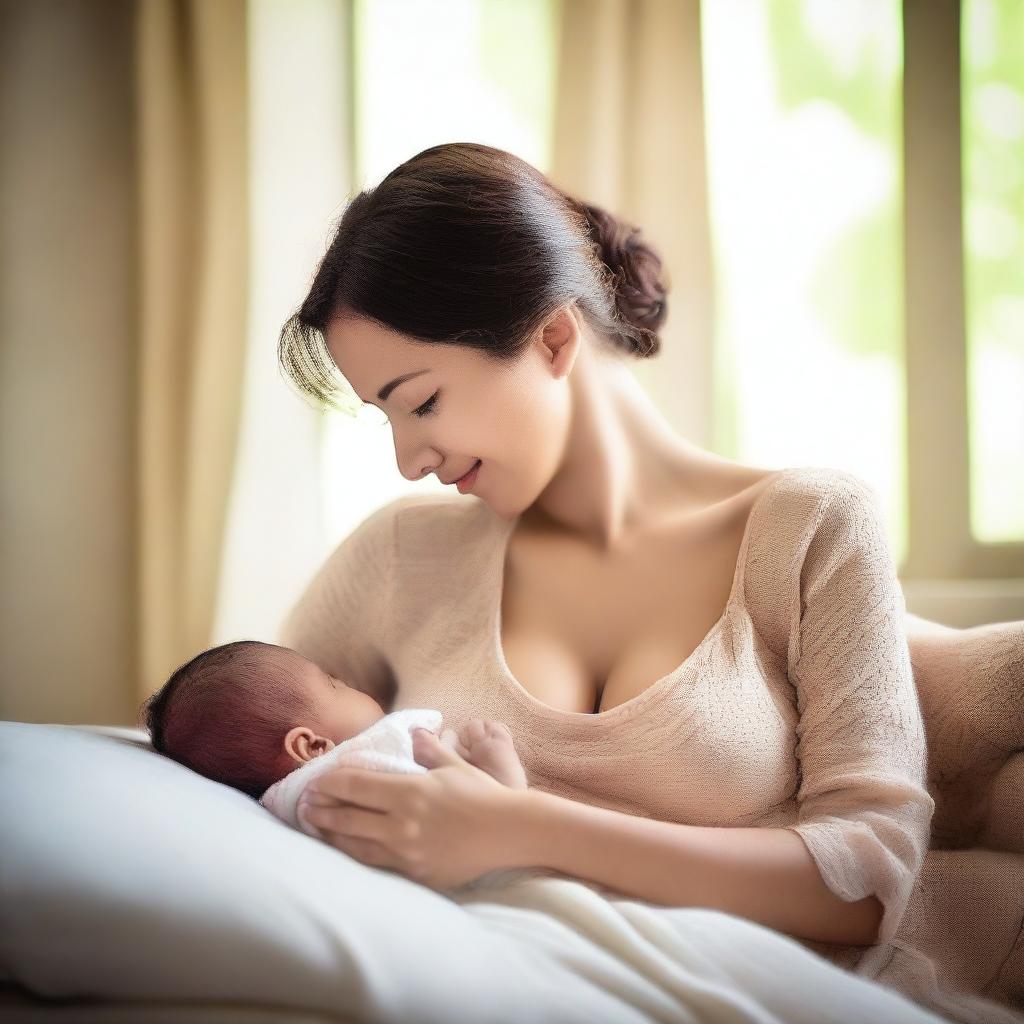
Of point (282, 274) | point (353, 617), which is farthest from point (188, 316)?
point (353, 617)

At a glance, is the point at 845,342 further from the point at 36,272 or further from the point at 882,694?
the point at 36,272

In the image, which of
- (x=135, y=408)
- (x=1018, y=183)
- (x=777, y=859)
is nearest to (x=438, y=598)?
(x=777, y=859)

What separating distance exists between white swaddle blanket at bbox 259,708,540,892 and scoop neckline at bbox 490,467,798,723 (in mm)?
153

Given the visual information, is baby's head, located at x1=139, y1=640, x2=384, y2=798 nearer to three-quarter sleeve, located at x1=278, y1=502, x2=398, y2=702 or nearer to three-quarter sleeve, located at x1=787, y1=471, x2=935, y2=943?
three-quarter sleeve, located at x1=278, y1=502, x2=398, y2=702

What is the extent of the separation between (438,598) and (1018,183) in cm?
194

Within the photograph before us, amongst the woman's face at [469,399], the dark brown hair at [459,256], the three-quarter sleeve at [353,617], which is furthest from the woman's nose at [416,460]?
the three-quarter sleeve at [353,617]

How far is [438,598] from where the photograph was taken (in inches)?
64.8

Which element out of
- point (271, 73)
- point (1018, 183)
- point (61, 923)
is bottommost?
point (61, 923)

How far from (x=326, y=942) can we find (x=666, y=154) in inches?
81.4

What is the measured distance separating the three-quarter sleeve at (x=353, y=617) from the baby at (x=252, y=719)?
12.0 inches

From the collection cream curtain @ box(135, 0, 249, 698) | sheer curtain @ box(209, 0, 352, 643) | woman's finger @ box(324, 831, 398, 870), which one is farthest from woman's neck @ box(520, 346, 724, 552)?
cream curtain @ box(135, 0, 249, 698)

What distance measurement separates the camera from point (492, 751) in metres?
1.22

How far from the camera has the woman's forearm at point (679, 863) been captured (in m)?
1.12

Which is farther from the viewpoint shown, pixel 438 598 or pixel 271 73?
pixel 271 73
